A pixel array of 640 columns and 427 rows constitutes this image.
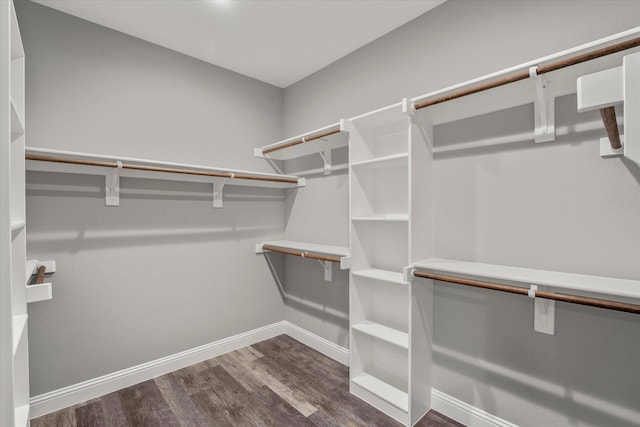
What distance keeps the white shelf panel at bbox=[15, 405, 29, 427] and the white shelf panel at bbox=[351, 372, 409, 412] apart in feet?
5.44

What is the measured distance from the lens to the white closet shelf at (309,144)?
7.11 feet

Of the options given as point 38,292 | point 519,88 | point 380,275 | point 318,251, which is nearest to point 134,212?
point 38,292

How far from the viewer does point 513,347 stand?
1.62m

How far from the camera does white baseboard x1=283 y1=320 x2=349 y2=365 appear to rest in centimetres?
253

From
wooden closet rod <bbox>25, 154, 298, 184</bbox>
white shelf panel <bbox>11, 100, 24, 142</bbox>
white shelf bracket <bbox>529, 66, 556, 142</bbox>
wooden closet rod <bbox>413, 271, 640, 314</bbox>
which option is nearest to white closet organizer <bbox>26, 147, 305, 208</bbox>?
wooden closet rod <bbox>25, 154, 298, 184</bbox>

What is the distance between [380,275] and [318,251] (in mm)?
563

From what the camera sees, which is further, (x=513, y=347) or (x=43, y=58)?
(x=43, y=58)

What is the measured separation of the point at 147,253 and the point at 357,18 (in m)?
2.26

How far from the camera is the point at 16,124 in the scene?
115cm

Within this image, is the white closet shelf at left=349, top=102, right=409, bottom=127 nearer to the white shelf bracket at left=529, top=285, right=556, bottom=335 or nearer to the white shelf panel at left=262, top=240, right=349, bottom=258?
the white shelf panel at left=262, top=240, right=349, bottom=258

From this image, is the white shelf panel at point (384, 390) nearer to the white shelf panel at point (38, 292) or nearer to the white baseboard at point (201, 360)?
the white baseboard at point (201, 360)

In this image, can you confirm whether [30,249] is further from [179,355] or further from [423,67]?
[423,67]

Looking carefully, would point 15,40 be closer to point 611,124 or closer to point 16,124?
point 16,124

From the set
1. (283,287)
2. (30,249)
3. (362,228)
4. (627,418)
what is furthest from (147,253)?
(627,418)
